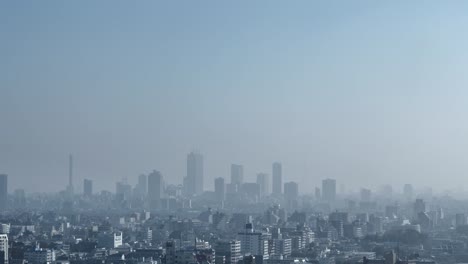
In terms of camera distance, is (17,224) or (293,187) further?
(293,187)

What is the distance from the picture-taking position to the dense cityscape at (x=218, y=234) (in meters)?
32.3

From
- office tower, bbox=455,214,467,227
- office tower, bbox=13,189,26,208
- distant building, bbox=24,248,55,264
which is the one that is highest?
office tower, bbox=13,189,26,208

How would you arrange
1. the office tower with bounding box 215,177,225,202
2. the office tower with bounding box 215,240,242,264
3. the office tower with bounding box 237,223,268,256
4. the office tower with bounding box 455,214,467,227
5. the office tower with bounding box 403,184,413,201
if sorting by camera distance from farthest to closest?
the office tower with bounding box 403,184,413,201, the office tower with bounding box 215,177,225,202, the office tower with bounding box 455,214,467,227, the office tower with bounding box 237,223,268,256, the office tower with bounding box 215,240,242,264

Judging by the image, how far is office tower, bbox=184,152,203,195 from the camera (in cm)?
9975

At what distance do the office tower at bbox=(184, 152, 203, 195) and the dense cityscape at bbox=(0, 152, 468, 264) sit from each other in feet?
18.7

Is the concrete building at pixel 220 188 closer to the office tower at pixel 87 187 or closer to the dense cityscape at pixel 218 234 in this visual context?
the dense cityscape at pixel 218 234

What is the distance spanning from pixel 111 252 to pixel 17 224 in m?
16.3

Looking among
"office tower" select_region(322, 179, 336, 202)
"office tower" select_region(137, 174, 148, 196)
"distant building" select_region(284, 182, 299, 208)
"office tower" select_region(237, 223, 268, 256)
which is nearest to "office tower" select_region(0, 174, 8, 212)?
"office tower" select_region(137, 174, 148, 196)

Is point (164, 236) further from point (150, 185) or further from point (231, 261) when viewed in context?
point (150, 185)

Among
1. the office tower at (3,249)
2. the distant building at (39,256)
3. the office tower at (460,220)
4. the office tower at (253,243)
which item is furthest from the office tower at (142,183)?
the office tower at (3,249)

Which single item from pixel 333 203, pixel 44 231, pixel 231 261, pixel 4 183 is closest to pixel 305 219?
pixel 44 231

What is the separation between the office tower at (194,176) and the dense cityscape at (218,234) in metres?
5.71

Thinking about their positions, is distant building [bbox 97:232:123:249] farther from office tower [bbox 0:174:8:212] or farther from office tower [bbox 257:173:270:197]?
office tower [bbox 257:173:270:197]

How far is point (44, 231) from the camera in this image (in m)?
49.8
